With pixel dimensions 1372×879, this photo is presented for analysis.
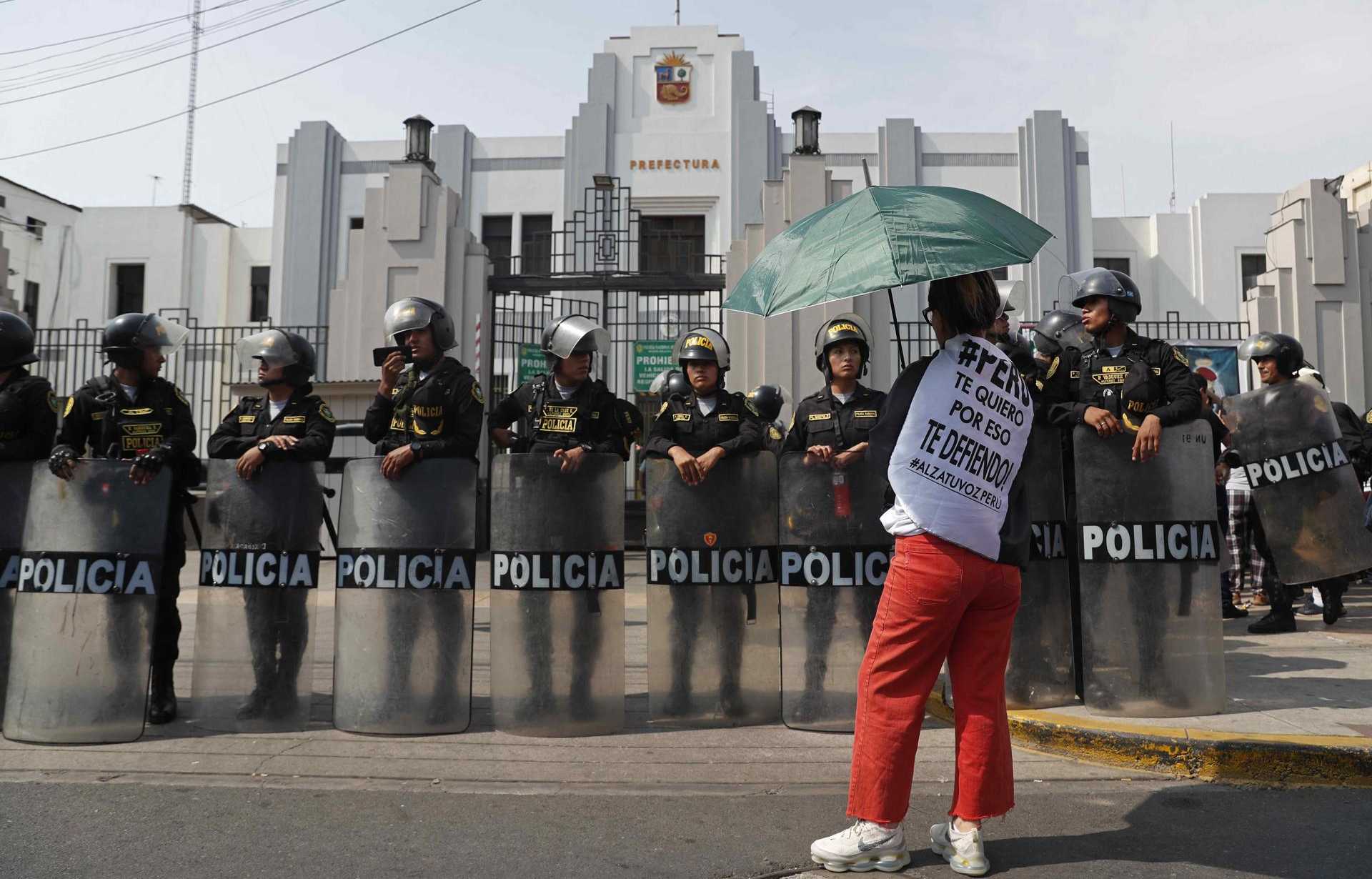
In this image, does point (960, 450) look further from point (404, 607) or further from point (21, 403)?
point (21, 403)

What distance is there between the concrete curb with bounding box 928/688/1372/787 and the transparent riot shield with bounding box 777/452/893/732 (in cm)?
103

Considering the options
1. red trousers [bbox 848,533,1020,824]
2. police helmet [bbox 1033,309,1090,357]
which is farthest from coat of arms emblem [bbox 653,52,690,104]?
red trousers [bbox 848,533,1020,824]

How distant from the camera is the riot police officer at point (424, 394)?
18.7 feet

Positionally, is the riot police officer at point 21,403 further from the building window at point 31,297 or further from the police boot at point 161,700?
the building window at point 31,297

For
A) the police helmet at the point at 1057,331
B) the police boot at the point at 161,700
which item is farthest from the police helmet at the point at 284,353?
the police helmet at the point at 1057,331

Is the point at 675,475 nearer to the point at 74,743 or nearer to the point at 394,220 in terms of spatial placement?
the point at 74,743

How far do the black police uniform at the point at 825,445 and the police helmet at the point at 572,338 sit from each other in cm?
126

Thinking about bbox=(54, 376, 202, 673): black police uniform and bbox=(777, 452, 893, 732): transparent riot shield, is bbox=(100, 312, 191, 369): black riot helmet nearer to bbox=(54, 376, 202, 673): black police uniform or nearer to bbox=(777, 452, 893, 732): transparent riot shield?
Result: bbox=(54, 376, 202, 673): black police uniform

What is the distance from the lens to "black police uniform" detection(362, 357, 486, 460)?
18.7 ft

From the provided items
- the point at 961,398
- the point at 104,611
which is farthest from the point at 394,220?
the point at 961,398

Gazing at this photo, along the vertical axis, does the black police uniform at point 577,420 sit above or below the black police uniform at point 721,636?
above

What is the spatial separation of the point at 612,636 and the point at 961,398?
104 inches

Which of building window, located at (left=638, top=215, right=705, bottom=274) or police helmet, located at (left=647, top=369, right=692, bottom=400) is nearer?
police helmet, located at (left=647, top=369, right=692, bottom=400)

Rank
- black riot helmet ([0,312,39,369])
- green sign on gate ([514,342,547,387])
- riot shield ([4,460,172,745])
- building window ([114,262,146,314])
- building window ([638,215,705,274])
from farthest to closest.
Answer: building window ([114,262,146,314])
building window ([638,215,705,274])
green sign on gate ([514,342,547,387])
black riot helmet ([0,312,39,369])
riot shield ([4,460,172,745])
